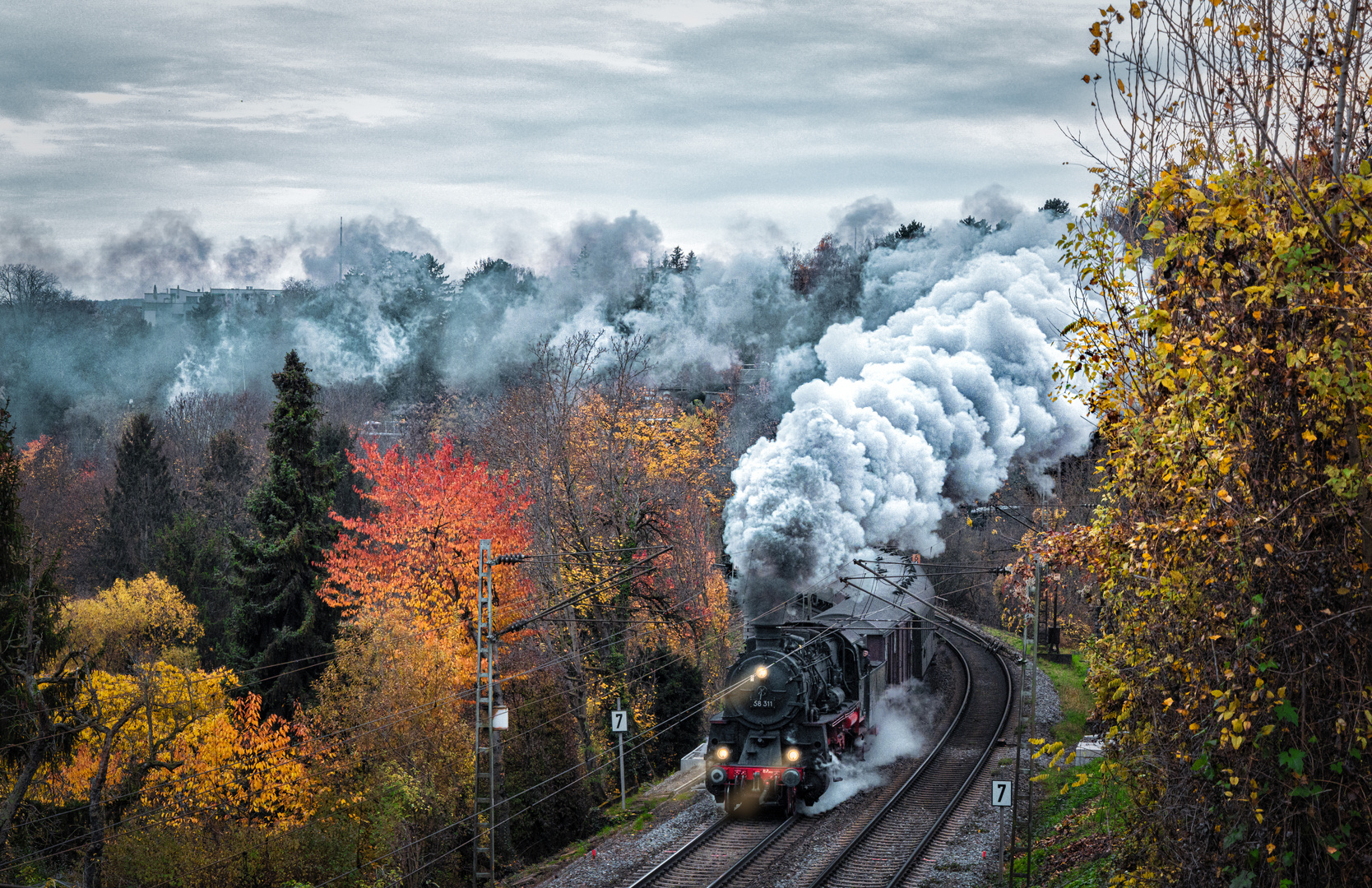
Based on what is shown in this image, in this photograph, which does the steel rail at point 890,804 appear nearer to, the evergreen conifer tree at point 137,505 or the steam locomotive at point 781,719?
the steam locomotive at point 781,719

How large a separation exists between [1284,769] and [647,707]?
1063 inches

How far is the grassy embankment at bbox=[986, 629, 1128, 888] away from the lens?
54.3ft

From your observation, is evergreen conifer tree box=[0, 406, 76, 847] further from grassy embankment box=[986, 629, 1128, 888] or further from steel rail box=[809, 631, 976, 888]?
grassy embankment box=[986, 629, 1128, 888]

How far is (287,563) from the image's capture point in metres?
32.5

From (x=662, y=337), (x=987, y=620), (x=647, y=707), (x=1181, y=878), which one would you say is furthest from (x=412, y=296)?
(x=1181, y=878)

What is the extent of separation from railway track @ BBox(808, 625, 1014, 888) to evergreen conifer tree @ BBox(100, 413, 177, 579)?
1359 inches

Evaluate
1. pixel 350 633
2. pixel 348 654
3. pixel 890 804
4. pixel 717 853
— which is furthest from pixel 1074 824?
pixel 350 633

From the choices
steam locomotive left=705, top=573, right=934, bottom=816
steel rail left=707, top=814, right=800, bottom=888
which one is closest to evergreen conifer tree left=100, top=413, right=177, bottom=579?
steam locomotive left=705, top=573, right=934, bottom=816

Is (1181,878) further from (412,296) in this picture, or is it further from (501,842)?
(412,296)

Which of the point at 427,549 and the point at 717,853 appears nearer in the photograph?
the point at 717,853

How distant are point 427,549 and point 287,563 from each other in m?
4.38

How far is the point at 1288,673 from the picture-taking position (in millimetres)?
7809

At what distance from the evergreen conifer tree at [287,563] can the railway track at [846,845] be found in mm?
16253

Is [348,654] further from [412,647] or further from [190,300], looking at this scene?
[190,300]
